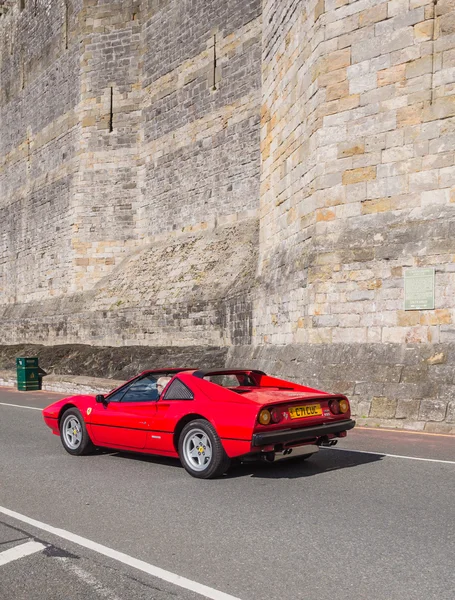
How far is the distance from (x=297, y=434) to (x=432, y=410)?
478 cm

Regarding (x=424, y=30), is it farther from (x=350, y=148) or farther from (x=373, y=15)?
(x=350, y=148)

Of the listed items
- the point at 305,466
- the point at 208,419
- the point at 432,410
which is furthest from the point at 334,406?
the point at 432,410

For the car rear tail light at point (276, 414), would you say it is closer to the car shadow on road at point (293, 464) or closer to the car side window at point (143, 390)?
the car shadow on road at point (293, 464)

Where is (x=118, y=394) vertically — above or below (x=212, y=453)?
above

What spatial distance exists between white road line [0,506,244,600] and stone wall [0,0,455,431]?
698 cm

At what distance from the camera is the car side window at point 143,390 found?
7578 mm

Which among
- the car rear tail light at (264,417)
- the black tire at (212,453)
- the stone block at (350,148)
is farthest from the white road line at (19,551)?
the stone block at (350,148)

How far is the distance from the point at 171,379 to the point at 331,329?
20.4 ft

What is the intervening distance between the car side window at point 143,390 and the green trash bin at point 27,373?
1322cm

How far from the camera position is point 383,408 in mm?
11070

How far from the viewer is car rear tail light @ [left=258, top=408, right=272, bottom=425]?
20.7 feet

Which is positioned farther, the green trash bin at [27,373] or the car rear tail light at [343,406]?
the green trash bin at [27,373]

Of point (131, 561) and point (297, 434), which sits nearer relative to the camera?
point (131, 561)

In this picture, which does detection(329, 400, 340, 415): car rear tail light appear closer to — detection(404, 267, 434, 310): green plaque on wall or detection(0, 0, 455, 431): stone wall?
detection(0, 0, 455, 431): stone wall
